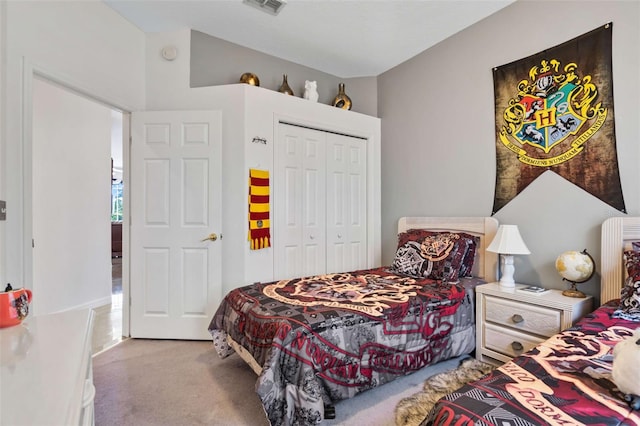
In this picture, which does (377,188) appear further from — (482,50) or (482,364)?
(482,364)

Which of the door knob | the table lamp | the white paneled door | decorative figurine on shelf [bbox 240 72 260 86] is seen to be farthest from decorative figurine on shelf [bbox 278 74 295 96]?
the table lamp

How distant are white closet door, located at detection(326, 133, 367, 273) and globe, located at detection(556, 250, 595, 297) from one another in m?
2.04

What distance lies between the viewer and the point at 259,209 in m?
3.07

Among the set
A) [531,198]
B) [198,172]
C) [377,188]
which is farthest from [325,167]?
[531,198]

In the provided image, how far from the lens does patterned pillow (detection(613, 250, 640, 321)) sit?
1.66 metres

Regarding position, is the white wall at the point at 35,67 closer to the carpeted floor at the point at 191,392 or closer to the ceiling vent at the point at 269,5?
the carpeted floor at the point at 191,392

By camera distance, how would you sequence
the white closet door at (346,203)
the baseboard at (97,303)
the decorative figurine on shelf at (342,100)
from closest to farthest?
the white closet door at (346,203) < the decorative figurine on shelf at (342,100) < the baseboard at (97,303)

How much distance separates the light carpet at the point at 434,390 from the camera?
181 centimetres

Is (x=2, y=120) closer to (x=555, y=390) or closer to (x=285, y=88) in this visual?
(x=285, y=88)

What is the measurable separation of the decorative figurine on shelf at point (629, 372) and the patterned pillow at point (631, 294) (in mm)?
903

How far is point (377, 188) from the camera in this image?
12.9ft

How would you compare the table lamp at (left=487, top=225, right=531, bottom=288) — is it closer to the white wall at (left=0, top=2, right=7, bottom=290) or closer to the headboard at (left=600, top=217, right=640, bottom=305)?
the headboard at (left=600, top=217, right=640, bottom=305)

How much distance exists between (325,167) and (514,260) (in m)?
2.02

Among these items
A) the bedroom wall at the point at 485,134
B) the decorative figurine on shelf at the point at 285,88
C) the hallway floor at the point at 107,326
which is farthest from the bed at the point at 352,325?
the decorative figurine on shelf at the point at 285,88
